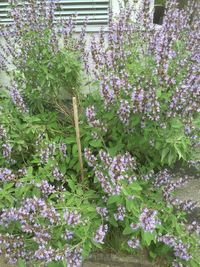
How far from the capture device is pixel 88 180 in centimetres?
340

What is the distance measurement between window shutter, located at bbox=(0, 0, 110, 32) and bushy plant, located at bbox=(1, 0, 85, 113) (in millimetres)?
650

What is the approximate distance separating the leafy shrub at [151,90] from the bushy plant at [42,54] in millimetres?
390

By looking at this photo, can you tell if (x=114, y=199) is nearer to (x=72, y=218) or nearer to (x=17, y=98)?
(x=72, y=218)

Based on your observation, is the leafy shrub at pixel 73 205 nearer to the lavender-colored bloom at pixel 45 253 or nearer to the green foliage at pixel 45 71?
the lavender-colored bloom at pixel 45 253

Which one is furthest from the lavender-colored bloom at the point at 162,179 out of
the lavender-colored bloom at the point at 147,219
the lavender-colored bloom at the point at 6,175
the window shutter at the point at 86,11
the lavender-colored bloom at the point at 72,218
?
the window shutter at the point at 86,11

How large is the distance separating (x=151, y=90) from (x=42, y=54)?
1.24m

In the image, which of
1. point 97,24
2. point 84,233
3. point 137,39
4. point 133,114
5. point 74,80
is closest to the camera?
point 84,233

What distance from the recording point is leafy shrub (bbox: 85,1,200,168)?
277 cm

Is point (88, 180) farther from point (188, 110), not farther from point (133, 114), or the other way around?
point (188, 110)

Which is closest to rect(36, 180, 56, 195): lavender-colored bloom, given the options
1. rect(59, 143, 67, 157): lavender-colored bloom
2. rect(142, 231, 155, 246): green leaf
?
rect(59, 143, 67, 157): lavender-colored bloom

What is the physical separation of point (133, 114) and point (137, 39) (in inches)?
36.3

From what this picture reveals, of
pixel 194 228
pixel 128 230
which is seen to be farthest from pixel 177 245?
pixel 128 230

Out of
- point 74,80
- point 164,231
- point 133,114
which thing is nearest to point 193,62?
point 133,114

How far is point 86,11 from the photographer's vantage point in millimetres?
4379
